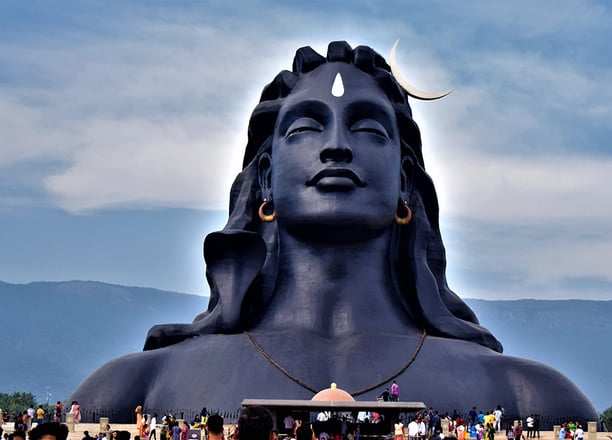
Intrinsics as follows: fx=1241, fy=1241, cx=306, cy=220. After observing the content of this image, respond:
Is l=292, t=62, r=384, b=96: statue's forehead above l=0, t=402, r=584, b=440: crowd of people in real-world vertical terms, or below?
above

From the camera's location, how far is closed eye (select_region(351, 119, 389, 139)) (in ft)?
99.9

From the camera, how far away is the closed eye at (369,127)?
30.4 meters

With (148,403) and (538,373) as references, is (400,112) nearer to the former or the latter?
(538,373)

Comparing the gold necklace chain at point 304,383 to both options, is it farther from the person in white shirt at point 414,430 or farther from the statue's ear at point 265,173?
the statue's ear at point 265,173

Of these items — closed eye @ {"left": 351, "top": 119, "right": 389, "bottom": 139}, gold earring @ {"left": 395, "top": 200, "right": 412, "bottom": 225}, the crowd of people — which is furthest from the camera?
gold earring @ {"left": 395, "top": 200, "right": 412, "bottom": 225}

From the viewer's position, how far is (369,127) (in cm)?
3048

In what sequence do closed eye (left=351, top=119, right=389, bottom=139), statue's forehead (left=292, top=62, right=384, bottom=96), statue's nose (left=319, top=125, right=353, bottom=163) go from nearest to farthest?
statue's nose (left=319, top=125, right=353, bottom=163)
closed eye (left=351, top=119, right=389, bottom=139)
statue's forehead (left=292, top=62, right=384, bottom=96)

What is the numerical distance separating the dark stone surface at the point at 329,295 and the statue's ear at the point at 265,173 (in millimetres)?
52

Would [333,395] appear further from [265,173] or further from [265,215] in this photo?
[265,173]

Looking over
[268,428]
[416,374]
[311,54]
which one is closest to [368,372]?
[416,374]

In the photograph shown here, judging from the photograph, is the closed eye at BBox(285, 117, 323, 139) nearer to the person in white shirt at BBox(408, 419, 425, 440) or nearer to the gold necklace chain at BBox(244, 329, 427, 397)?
the gold necklace chain at BBox(244, 329, 427, 397)

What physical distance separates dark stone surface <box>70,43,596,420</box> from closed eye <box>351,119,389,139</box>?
0.04m

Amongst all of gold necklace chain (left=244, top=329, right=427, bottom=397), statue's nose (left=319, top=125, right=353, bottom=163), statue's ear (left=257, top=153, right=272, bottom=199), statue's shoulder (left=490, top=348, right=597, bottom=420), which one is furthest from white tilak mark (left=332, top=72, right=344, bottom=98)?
statue's shoulder (left=490, top=348, right=597, bottom=420)

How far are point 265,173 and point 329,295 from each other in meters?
4.05
